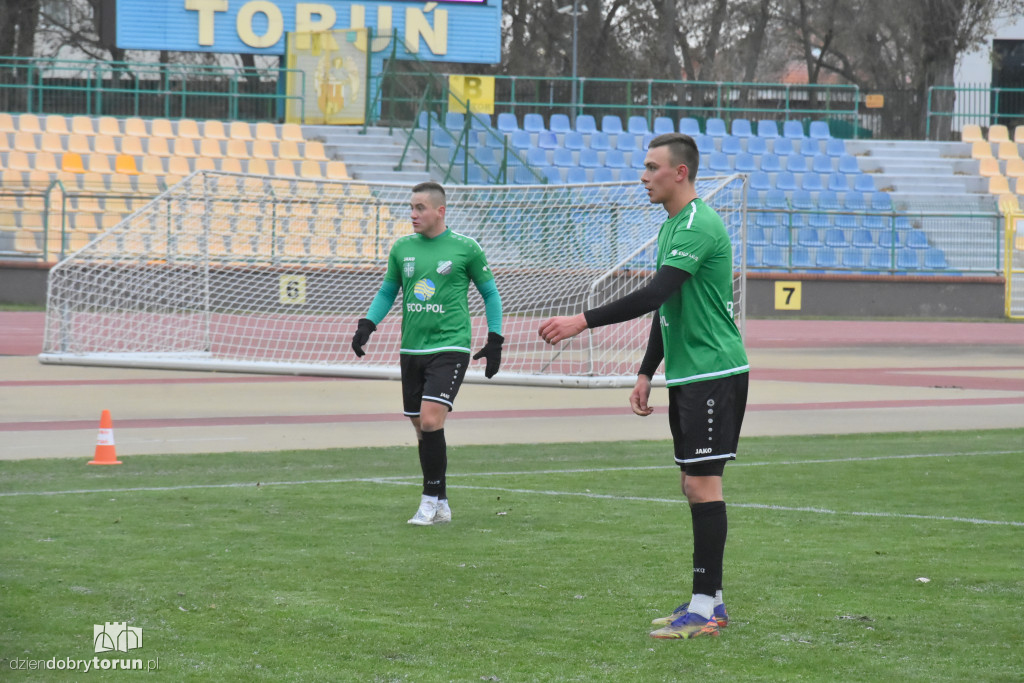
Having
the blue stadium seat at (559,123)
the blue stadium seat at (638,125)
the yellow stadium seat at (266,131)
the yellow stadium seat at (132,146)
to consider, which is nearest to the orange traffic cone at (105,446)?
the yellow stadium seat at (132,146)

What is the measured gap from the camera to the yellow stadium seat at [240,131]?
31309 millimetres

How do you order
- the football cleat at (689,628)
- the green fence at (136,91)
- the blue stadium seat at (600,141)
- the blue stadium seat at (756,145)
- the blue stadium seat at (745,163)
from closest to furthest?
1. the football cleat at (689,628)
2. the green fence at (136,91)
3. the blue stadium seat at (600,141)
4. the blue stadium seat at (745,163)
5. the blue stadium seat at (756,145)

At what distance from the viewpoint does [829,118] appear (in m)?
37.9

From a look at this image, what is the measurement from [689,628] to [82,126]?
91.6 ft

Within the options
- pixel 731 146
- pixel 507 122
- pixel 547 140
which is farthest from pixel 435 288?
pixel 731 146

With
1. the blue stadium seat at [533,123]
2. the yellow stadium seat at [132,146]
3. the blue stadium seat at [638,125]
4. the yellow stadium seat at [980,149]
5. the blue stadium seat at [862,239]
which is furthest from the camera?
the yellow stadium seat at [980,149]

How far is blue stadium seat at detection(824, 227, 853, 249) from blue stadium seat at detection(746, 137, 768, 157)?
561 centimetres

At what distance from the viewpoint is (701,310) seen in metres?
5.59

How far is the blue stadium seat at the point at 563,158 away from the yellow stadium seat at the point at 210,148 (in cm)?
758

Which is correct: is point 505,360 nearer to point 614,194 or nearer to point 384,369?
point 384,369

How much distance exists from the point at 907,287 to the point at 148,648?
26.6 meters

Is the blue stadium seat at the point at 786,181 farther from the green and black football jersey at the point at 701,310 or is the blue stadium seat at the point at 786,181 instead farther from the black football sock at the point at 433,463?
the green and black football jersey at the point at 701,310

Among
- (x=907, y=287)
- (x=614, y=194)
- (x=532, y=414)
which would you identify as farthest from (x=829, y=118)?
(x=532, y=414)

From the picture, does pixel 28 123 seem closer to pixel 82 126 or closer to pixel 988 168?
pixel 82 126
